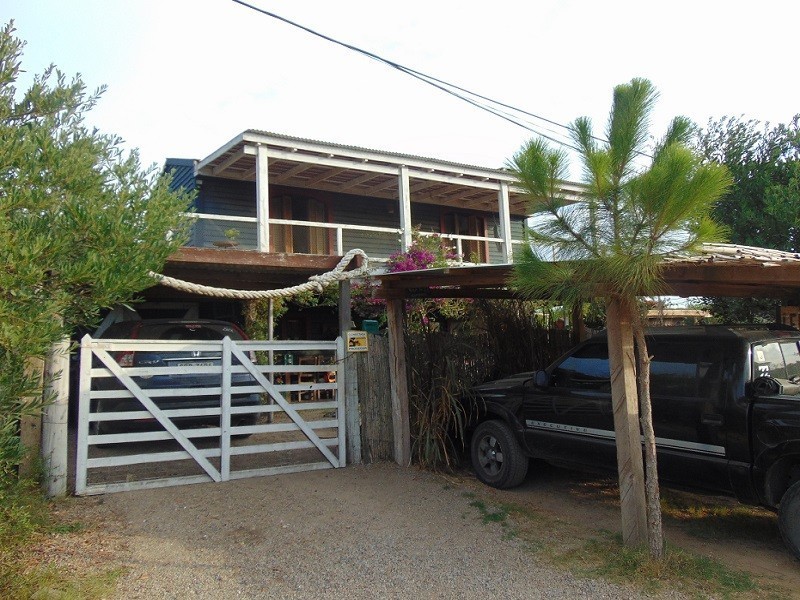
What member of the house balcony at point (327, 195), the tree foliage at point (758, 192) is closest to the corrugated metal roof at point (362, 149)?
the house balcony at point (327, 195)

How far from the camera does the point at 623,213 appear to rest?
454 cm

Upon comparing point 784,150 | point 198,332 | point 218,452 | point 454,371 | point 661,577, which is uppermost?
point 784,150

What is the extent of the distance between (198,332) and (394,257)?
4.67 meters

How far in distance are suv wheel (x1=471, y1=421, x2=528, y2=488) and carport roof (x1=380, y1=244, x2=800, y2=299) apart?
1.62 meters

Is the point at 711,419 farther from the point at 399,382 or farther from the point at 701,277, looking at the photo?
the point at 399,382

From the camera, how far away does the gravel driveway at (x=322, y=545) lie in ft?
14.6

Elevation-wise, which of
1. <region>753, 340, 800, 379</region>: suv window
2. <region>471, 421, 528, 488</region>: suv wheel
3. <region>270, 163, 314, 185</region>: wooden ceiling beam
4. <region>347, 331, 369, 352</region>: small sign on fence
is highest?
<region>270, 163, 314, 185</region>: wooden ceiling beam

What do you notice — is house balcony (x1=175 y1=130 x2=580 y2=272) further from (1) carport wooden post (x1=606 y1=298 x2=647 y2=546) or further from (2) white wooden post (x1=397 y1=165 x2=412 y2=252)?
(1) carport wooden post (x1=606 y1=298 x2=647 y2=546)

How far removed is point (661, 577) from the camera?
A: 4.53 m

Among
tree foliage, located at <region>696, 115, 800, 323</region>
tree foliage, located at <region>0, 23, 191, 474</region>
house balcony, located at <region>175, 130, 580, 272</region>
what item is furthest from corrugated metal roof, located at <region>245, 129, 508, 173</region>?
tree foliage, located at <region>0, 23, 191, 474</region>

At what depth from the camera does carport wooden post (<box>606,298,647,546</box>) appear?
16.3 feet

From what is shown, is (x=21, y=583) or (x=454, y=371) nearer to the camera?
(x=21, y=583)

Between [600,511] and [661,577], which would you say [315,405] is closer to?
[600,511]

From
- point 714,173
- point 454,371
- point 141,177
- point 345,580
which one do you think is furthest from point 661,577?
point 141,177
